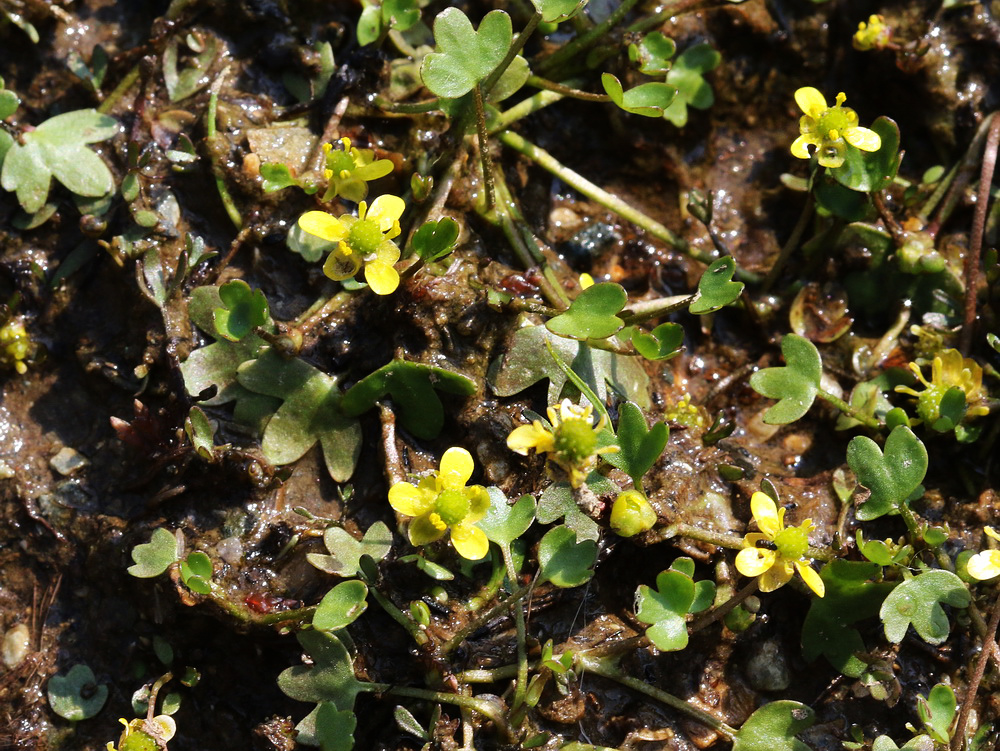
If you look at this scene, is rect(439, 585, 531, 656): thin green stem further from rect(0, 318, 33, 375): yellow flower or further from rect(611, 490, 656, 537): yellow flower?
rect(0, 318, 33, 375): yellow flower

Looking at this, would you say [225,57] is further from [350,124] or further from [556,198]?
[556,198]

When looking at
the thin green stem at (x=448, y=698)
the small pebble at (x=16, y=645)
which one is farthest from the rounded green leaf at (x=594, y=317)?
the small pebble at (x=16, y=645)

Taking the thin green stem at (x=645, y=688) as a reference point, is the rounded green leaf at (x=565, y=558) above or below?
above

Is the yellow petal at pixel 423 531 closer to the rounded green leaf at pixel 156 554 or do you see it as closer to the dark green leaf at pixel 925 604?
the rounded green leaf at pixel 156 554

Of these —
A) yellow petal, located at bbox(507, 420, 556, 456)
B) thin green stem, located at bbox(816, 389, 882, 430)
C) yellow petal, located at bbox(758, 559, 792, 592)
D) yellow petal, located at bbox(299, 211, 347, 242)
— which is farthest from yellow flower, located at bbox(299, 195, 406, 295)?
thin green stem, located at bbox(816, 389, 882, 430)

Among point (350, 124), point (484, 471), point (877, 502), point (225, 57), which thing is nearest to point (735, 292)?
point (877, 502)

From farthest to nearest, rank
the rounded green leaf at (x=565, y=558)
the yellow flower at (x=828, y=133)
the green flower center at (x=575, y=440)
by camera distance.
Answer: the yellow flower at (x=828, y=133) < the rounded green leaf at (x=565, y=558) < the green flower center at (x=575, y=440)

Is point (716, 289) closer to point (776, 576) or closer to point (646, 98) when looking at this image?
point (646, 98)
